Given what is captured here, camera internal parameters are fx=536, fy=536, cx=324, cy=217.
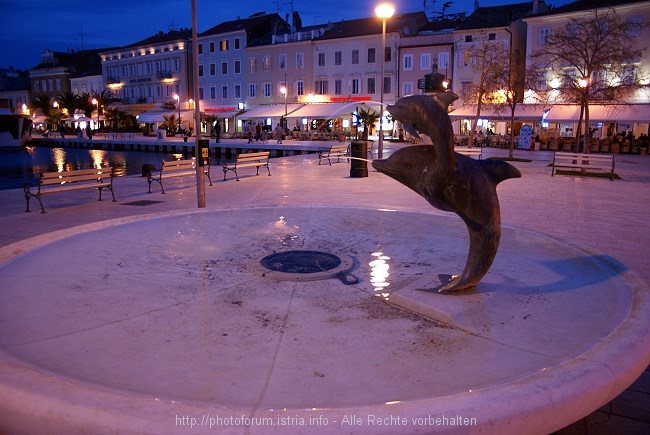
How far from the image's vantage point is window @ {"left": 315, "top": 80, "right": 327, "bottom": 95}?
5574 centimetres

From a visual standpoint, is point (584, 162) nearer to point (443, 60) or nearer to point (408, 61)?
point (443, 60)

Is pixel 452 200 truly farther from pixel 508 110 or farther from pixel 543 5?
pixel 543 5

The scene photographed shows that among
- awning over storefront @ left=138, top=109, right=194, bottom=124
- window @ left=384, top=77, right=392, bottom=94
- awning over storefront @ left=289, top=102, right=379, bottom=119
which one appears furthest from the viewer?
awning over storefront @ left=138, top=109, right=194, bottom=124

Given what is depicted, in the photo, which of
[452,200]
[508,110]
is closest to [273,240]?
[452,200]

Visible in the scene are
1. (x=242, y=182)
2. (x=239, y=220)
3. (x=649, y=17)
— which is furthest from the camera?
(x=649, y=17)

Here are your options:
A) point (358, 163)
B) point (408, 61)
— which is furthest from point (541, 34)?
point (358, 163)

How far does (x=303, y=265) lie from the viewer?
6938 mm

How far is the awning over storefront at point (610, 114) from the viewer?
112 ft

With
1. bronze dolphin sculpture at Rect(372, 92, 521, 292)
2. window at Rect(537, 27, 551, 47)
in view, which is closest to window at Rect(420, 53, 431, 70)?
window at Rect(537, 27, 551, 47)

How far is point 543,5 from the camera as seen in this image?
4638 cm

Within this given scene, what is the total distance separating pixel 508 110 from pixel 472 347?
38693 millimetres

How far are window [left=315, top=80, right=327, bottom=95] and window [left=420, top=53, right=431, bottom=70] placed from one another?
10823mm

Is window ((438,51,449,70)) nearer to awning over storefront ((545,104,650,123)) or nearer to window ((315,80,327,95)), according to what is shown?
window ((315,80,327,95))

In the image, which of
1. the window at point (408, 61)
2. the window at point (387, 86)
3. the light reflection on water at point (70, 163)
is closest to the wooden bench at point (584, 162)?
the light reflection on water at point (70, 163)
